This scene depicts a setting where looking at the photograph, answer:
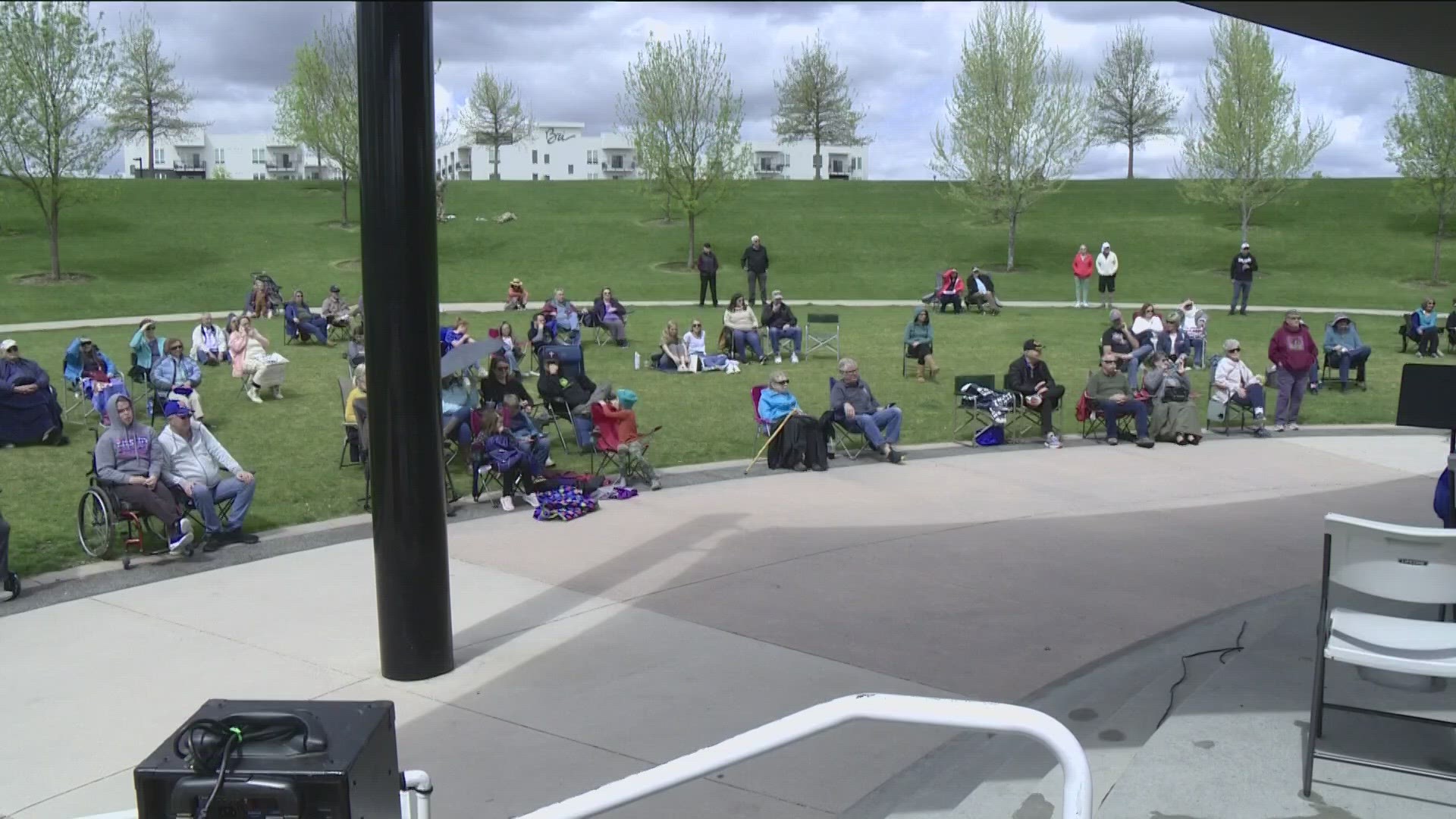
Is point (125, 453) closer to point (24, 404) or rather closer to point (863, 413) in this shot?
point (24, 404)

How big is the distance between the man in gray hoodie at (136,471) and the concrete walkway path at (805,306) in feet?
62.3

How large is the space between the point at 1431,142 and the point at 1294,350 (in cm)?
2713

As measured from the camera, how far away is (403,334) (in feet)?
22.3

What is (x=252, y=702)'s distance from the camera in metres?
3.20

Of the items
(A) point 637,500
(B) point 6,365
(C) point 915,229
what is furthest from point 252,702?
(C) point 915,229

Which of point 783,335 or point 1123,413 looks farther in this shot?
point 783,335

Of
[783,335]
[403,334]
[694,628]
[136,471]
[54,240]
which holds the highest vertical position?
[54,240]

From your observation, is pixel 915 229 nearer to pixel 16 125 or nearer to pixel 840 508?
pixel 16 125

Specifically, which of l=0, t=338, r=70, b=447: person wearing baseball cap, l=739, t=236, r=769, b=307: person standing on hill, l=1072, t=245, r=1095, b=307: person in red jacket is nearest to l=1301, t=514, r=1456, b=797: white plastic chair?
l=0, t=338, r=70, b=447: person wearing baseball cap

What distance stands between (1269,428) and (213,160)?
106 m

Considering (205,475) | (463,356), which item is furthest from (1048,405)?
(205,475)

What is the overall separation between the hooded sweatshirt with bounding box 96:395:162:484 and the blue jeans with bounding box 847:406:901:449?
7.27 meters

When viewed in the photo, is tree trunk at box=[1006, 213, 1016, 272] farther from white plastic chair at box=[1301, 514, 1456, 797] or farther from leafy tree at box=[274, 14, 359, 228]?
white plastic chair at box=[1301, 514, 1456, 797]

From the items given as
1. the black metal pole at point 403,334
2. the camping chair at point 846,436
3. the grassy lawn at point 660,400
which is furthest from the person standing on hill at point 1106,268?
the black metal pole at point 403,334
